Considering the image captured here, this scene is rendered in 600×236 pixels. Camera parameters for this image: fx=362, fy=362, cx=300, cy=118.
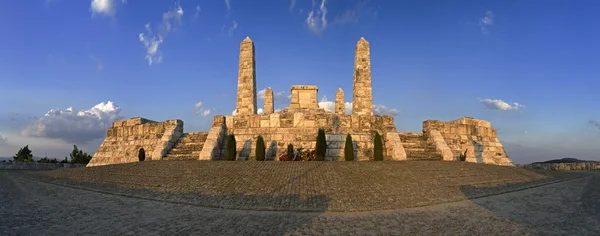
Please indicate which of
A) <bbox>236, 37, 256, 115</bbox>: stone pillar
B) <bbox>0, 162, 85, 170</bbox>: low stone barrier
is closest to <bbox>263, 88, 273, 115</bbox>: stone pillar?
<bbox>236, 37, 256, 115</bbox>: stone pillar

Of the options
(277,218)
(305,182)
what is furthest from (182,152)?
(277,218)

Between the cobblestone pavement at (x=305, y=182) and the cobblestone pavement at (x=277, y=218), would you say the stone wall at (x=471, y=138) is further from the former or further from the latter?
the cobblestone pavement at (x=277, y=218)

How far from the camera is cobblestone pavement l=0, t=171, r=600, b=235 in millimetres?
7777

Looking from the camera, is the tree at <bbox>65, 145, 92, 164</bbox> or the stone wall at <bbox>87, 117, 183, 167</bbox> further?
the tree at <bbox>65, 145, 92, 164</bbox>

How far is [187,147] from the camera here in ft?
75.9

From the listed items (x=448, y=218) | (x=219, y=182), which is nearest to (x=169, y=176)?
(x=219, y=182)

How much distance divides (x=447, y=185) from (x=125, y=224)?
430 inches

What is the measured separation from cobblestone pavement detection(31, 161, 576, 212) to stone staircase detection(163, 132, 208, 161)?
14.3 ft

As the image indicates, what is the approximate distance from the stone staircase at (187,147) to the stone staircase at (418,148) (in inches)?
504

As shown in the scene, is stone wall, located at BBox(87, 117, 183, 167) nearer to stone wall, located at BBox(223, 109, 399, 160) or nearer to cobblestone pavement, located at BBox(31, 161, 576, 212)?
stone wall, located at BBox(223, 109, 399, 160)

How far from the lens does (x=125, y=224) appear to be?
8.18 meters

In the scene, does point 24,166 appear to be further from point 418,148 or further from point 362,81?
point 418,148

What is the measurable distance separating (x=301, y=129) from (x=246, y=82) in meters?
7.32

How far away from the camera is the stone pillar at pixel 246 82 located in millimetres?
28281
